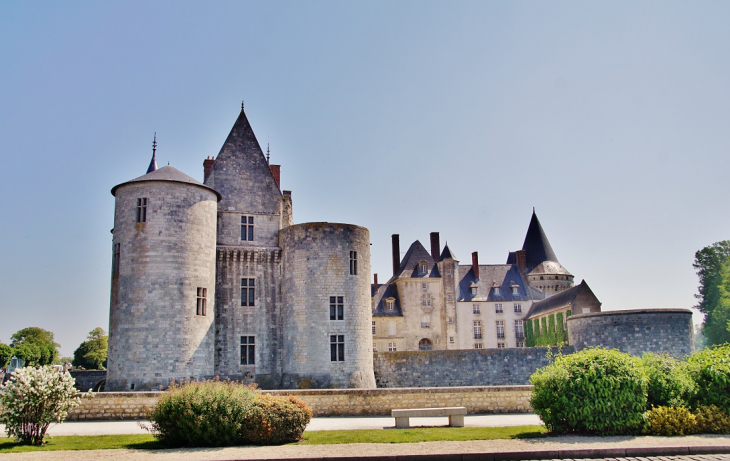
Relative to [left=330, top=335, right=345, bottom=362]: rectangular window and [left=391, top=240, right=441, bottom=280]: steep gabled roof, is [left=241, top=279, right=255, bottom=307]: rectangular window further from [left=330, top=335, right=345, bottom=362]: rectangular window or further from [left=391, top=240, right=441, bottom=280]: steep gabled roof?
[left=391, top=240, right=441, bottom=280]: steep gabled roof

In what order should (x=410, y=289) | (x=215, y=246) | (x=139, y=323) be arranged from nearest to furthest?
(x=139, y=323)
(x=215, y=246)
(x=410, y=289)

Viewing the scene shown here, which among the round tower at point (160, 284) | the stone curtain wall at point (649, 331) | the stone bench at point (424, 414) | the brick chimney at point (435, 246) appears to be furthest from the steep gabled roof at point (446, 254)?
the stone bench at point (424, 414)

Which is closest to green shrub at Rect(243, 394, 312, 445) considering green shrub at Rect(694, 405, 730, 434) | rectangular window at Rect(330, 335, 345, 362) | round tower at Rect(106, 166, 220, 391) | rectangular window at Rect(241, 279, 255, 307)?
green shrub at Rect(694, 405, 730, 434)

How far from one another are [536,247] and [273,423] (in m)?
49.4

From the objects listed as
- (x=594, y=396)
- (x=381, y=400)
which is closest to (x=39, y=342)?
(x=381, y=400)

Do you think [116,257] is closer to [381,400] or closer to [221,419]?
[381,400]

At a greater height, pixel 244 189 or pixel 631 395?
pixel 244 189

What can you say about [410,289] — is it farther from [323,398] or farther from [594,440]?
[594,440]

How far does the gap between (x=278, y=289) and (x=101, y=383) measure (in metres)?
14.3

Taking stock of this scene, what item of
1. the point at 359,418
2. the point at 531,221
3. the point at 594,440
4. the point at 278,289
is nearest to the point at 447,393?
the point at 359,418

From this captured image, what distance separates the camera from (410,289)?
5294cm

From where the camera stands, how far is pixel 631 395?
13.4 m

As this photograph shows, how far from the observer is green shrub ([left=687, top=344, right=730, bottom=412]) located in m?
14.1

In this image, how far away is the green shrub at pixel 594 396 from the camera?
1337cm
